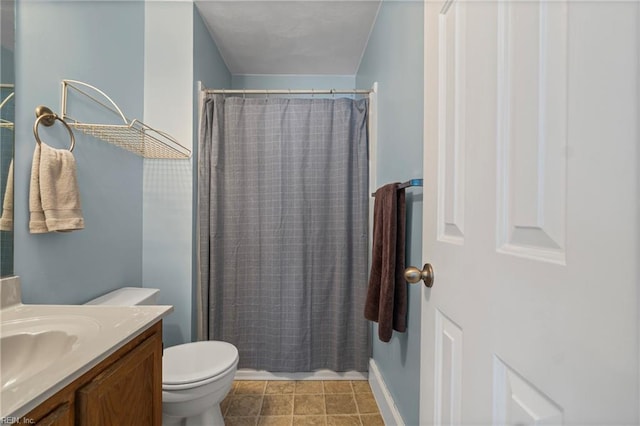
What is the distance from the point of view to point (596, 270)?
0.33m

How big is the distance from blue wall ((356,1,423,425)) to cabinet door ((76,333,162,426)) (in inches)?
36.7

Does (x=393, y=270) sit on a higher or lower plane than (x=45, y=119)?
lower

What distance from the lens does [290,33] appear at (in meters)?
2.04

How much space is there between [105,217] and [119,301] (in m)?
0.42

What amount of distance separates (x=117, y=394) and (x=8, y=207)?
756mm

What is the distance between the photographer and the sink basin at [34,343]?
764 mm

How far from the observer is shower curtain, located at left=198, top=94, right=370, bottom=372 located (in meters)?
1.89

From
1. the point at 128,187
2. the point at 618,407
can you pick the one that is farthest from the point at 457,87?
the point at 128,187

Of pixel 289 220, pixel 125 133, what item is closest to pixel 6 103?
pixel 125 133

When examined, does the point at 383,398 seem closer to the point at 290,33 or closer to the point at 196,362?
the point at 196,362

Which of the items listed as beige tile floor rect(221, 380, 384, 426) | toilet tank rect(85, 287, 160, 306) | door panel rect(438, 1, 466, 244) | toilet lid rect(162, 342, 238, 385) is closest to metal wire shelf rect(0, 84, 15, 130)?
toilet tank rect(85, 287, 160, 306)

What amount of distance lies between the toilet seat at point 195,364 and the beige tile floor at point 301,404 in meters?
0.48

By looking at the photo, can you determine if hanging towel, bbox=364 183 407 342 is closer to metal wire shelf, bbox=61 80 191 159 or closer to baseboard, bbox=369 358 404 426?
baseboard, bbox=369 358 404 426

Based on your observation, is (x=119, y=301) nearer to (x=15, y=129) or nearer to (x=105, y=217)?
(x=105, y=217)
